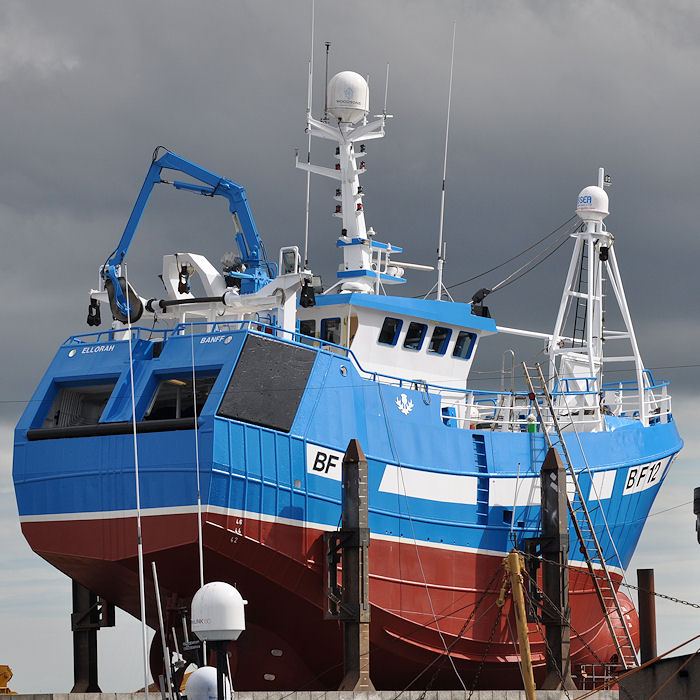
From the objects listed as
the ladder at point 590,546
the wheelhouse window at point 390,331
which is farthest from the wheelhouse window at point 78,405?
the ladder at point 590,546

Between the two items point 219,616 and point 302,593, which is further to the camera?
point 302,593

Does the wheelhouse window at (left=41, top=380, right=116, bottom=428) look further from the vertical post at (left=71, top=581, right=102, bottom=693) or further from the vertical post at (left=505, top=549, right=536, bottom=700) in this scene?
the vertical post at (left=505, top=549, right=536, bottom=700)

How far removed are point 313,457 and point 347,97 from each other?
9236 mm

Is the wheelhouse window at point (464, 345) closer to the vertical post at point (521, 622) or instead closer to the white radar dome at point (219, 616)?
the vertical post at point (521, 622)

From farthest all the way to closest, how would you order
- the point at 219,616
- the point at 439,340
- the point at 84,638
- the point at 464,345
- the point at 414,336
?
the point at 464,345
the point at 439,340
the point at 414,336
the point at 84,638
the point at 219,616

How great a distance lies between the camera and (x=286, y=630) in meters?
24.7

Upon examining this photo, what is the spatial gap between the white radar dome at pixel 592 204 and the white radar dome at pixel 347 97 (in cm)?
587

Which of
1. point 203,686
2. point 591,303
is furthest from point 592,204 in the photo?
point 203,686

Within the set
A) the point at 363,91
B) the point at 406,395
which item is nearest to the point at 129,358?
the point at 406,395

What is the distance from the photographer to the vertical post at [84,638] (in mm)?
26828

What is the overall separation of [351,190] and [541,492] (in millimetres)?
7854

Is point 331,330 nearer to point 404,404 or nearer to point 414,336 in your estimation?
point 414,336

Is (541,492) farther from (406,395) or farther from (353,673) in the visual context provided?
(353,673)

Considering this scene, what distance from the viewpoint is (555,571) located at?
25.9 m
